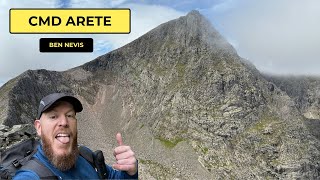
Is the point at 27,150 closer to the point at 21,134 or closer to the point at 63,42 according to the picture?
the point at 63,42

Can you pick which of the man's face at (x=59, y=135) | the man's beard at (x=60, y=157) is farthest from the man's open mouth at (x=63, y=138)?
the man's beard at (x=60, y=157)

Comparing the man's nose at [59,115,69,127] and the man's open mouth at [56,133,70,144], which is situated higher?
the man's nose at [59,115,69,127]

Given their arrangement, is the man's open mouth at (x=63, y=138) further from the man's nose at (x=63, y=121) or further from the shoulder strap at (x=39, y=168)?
the shoulder strap at (x=39, y=168)

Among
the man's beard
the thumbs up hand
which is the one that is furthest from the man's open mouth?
the thumbs up hand

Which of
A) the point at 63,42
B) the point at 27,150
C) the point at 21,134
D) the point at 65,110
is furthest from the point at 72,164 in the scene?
the point at 21,134

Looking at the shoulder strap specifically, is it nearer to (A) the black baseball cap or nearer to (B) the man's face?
(B) the man's face

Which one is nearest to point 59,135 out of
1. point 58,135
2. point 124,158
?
point 58,135

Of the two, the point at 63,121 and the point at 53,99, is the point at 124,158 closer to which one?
the point at 63,121
